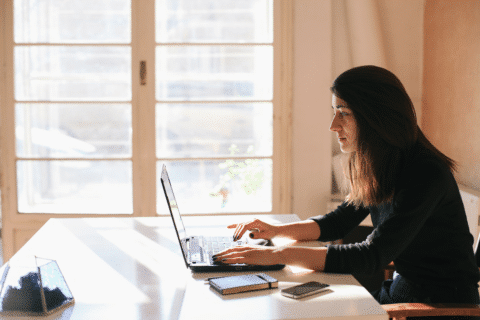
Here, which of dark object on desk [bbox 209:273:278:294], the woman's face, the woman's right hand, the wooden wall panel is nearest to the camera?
dark object on desk [bbox 209:273:278:294]

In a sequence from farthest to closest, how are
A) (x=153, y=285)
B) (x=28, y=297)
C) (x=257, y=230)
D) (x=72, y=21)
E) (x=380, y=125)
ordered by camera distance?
(x=72, y=21) < (x=257, y=230) < (x=380, y=125) < (x=153, y=285) < (x=28, y=297)

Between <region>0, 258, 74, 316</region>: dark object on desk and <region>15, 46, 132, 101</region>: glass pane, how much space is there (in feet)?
8.01

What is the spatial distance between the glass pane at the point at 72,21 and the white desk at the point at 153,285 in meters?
1.89

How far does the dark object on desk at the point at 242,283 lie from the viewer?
137 centimetres

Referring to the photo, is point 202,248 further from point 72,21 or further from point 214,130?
point 72,21

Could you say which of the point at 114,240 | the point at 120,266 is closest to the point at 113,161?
the point at 114,240

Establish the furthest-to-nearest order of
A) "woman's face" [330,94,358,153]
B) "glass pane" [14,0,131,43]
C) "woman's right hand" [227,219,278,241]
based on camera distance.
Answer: "glass pane" [14,0,131,43], "woman's right hand" [227,219,278,241], "woman's face" [330,94,358,153]

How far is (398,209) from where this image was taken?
5.01 feet

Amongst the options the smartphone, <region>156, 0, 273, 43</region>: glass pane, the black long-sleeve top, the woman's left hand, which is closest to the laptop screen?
the woman's left hand

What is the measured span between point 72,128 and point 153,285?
2.40m

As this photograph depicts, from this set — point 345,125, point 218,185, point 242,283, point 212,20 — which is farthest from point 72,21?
point 242,283

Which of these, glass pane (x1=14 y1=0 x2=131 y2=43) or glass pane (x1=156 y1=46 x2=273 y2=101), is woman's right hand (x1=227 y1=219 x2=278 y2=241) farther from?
glass pane (x1=14 y1=0 x2=131 y2=43)

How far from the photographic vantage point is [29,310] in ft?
4.17

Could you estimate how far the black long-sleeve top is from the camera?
4.92 ft
